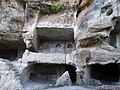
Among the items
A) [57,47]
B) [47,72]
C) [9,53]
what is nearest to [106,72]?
[57,47]

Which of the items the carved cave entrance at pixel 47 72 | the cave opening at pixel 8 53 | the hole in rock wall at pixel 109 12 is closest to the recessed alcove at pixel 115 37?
the hole in rock wall at pixel 109 12

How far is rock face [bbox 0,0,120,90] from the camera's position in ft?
42.8

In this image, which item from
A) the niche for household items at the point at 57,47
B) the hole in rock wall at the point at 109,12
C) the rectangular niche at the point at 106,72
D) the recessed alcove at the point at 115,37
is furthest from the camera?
the rectangular niche at the point at 106,72

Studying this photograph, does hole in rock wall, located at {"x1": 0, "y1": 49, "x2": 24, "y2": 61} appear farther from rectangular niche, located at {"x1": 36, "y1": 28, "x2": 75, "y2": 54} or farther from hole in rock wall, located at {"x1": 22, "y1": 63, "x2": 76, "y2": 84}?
hole in rock wall, located at {"x1": 22, "y1": 63, "x2": 76, "y2": 84}

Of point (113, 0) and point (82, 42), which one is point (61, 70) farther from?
point (113, 0)

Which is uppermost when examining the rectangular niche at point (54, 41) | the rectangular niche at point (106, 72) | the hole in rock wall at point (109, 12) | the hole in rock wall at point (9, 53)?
the hole in rock wall at point (109, 12)

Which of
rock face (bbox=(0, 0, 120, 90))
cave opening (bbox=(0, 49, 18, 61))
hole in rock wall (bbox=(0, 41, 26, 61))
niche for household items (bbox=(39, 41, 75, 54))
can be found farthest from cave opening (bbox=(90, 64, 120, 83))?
cave opening (bbox=(0, 49, 18, 61))

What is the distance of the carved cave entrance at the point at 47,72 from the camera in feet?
51.0

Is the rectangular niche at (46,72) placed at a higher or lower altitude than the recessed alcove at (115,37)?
lower

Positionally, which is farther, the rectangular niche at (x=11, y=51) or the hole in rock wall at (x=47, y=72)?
the rectangular niche at (x=11, y=51)

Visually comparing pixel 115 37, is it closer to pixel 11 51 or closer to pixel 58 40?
pixel 58 40

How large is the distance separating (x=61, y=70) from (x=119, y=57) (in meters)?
4.40

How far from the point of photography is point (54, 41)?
1688 centimetres

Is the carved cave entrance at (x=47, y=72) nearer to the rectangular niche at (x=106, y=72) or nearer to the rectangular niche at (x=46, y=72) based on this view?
the rectangular niche at (x=46, y=72)
